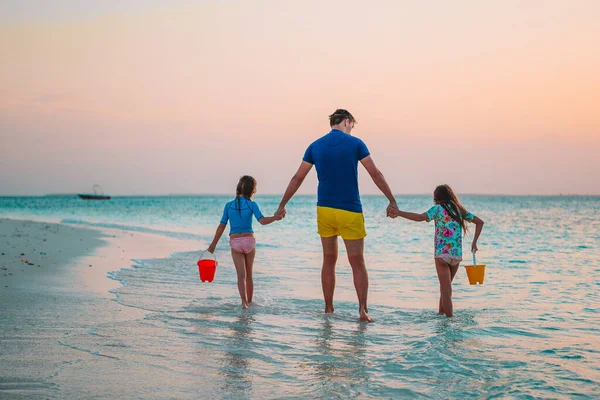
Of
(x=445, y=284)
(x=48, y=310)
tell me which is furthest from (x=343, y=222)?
(x=48, y=310)

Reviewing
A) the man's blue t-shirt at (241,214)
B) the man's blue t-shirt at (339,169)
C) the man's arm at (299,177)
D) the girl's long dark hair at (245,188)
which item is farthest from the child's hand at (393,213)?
the girl's long dark hair at (245,188)

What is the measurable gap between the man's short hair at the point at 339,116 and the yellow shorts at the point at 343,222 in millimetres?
1011

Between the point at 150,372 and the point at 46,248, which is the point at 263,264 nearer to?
the point at 46,248

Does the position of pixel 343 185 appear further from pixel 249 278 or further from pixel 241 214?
pixel 249 278

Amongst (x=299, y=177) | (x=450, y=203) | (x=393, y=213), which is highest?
(x=299, y=177)

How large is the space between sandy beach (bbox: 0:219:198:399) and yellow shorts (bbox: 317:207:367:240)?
2.28 meters

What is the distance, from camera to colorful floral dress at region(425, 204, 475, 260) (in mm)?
6688

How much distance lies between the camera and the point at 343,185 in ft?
20.9

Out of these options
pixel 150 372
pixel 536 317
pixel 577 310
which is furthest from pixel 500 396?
pixel 577 310

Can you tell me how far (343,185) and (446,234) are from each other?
139cm

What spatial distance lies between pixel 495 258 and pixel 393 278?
4875mm

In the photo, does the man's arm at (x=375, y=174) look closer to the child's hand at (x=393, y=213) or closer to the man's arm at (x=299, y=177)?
the child's hand at (x=393, y=213)

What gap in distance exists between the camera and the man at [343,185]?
20.9ft

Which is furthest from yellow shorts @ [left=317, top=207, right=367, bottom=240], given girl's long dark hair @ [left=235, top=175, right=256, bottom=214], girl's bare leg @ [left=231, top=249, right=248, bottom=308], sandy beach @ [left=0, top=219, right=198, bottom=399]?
sandy beach @ [left=0, top=219, right=198, bottom=399]
